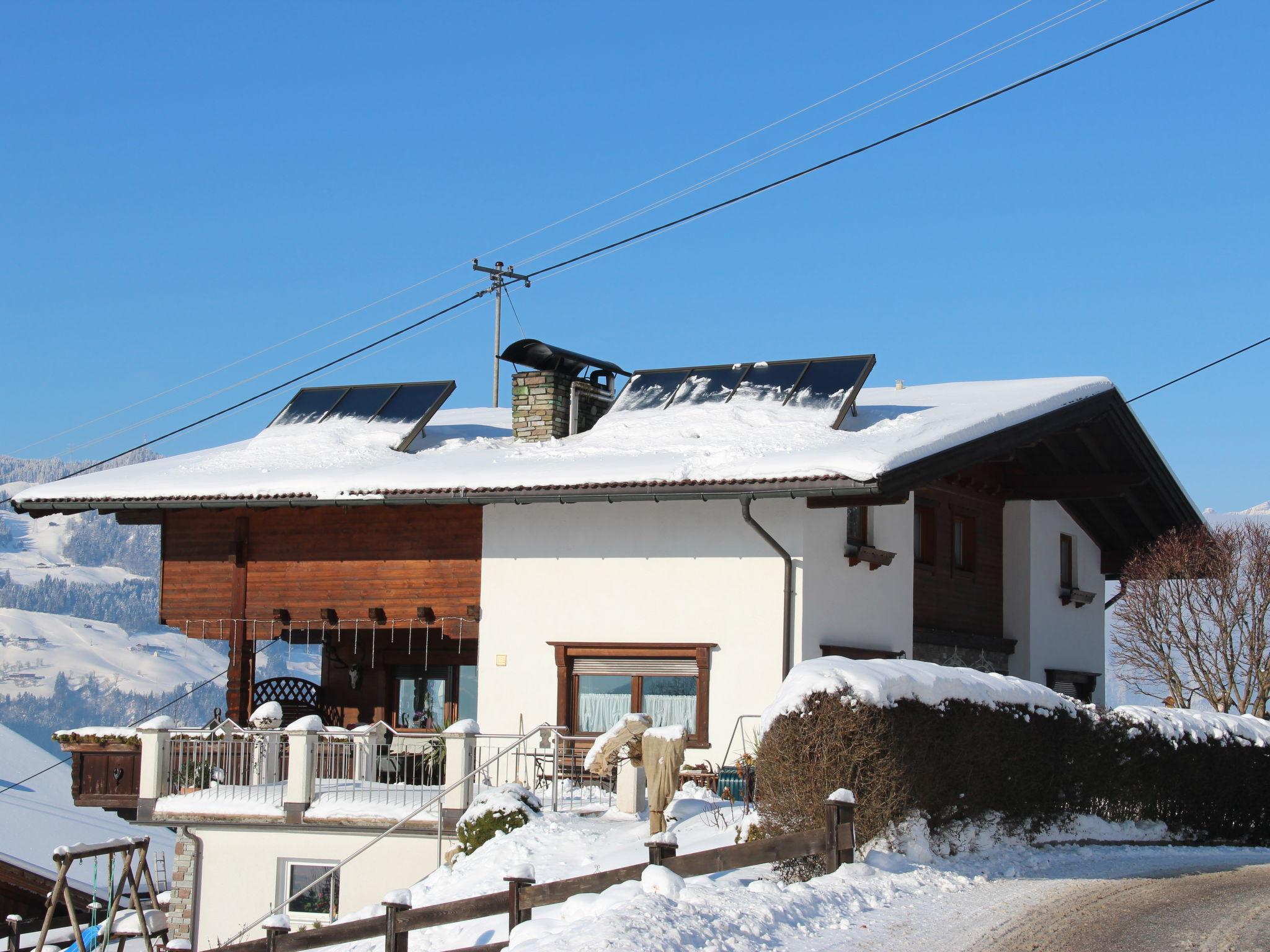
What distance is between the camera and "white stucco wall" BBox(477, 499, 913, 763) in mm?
18031

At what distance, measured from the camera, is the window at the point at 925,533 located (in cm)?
2170

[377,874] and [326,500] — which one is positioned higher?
[326,500]

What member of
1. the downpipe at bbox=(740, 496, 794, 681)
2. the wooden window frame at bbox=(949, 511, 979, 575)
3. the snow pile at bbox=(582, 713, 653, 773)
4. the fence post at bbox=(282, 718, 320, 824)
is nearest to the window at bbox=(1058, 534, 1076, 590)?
the wooden window frame at bbox=(949, 511, 979, 575)

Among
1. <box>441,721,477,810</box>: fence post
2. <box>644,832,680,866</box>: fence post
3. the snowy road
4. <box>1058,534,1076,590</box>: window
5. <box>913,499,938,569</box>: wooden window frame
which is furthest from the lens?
<box>1058,534,1076,590</box>: window

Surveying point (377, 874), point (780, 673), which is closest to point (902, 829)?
point (780, 673)

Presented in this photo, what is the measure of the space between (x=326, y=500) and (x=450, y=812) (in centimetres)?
506

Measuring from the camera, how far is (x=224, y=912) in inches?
697

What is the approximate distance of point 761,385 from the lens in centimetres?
2094

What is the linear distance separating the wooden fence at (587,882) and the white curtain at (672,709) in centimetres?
688

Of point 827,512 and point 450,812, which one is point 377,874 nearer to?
point 450,812

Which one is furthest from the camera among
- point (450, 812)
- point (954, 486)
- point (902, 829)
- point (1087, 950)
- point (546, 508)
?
point (954, 486)

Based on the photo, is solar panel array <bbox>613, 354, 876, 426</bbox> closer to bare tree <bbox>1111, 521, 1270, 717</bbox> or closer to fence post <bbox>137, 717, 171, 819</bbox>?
bare tree <bbox>1111, 521, 1270, 717</bbox>

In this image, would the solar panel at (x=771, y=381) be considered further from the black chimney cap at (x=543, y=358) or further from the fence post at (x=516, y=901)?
the fence post at (x=516, y=901)

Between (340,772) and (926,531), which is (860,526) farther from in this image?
(340,772)
